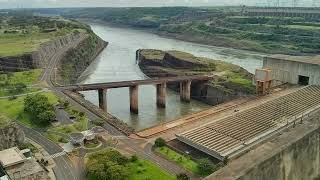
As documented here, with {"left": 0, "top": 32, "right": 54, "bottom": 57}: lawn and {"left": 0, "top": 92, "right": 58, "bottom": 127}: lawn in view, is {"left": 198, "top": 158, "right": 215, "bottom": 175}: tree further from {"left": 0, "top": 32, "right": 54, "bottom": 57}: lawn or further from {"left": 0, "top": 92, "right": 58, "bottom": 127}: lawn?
{"left": 0, "top": 32, "right": 54, "bottom": 57}: lawn

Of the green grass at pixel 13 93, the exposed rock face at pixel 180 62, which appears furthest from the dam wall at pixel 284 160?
the exposed rock face at pixel 180 62

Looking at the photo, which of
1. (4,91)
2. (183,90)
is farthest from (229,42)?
(4,91)

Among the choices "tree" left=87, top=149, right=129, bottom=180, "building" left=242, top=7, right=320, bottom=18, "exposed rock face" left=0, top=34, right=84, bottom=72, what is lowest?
"tree" left=87, top=149, right=129, bottom=180

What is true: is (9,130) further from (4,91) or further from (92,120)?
(4,91)

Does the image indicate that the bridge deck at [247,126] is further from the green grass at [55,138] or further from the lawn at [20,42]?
the lawn at [20,42]

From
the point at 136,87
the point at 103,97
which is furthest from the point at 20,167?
the point at 136,87

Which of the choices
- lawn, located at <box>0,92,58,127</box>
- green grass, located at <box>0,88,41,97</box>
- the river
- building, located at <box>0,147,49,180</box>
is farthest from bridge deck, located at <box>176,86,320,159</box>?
green grass, located at <box>0,88,41,97</box>
